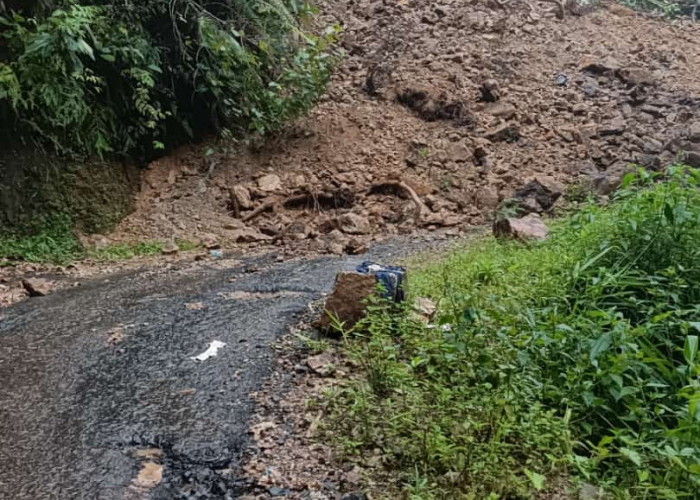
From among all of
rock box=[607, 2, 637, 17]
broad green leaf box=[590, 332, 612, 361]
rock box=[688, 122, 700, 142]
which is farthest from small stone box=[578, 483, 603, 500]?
rock box=[607, 2, 637, 17]

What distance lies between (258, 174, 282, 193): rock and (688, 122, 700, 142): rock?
506 cm

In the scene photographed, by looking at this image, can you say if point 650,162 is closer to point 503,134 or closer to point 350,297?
point 503,134

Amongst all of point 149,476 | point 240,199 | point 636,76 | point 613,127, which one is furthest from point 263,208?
point 636,76

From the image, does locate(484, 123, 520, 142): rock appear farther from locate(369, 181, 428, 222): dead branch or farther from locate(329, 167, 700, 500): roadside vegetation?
locate(329, 167, 700, 500): roadside vegetation

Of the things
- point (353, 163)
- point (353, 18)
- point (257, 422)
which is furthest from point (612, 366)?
point (353, 18)

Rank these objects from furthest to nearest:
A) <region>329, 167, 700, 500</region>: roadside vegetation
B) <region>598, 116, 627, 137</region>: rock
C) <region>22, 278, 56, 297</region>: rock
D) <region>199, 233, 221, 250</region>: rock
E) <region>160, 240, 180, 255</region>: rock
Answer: <region>598, 116, 627, 137</region>: rock
<region>199, 233, 221, 250</region>: rock
<region>160, 240, 180, 255</region>: rock
<region>22, 278, 56, 297</region>: rock
<region>329, 167, 700, 500</region>: roadside vegetation

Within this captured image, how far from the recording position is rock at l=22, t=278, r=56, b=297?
426 centimetres

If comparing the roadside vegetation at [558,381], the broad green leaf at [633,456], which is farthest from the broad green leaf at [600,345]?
the broad green leaf at [633,456]

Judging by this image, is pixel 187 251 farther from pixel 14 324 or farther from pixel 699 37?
pixel 699 37

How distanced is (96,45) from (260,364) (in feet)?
14.3

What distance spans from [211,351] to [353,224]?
3.30 metres

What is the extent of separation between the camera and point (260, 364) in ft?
9.44

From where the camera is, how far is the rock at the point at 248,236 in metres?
6.03

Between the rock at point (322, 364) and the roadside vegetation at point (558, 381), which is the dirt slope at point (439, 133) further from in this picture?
the roadside vegetation at point (558, 381)
